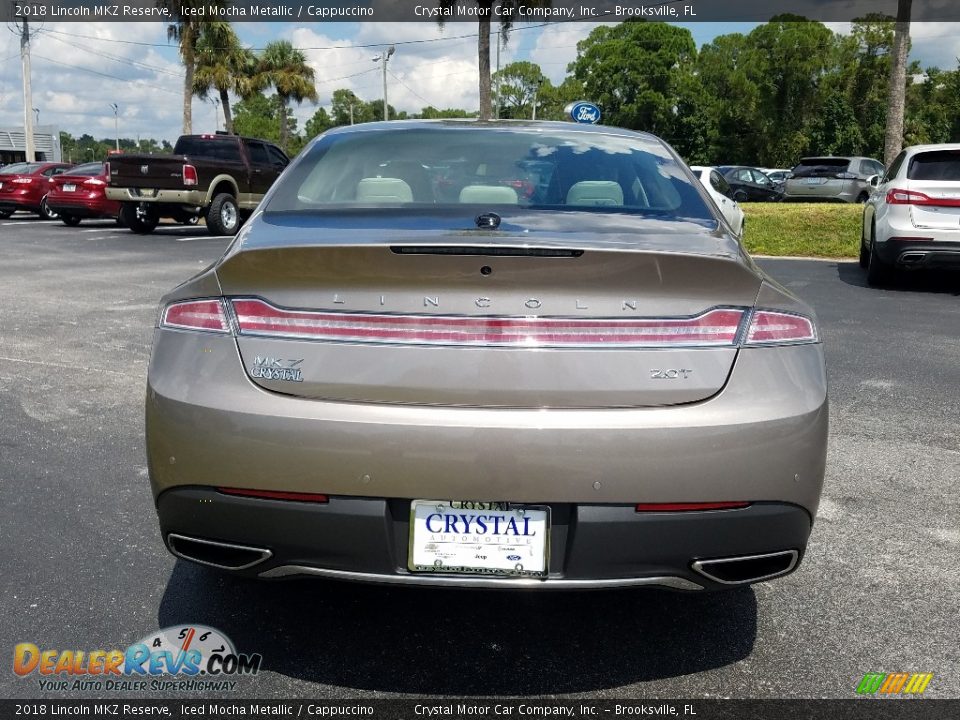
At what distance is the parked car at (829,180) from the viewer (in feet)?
74.3

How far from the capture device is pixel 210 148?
62.7 feet

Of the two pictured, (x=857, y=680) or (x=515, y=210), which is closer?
(x=857, y=680)

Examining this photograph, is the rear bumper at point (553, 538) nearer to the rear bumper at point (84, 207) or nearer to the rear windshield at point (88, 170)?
the rear bumper at point (84, 207)

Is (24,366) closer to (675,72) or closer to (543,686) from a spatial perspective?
(543,686)

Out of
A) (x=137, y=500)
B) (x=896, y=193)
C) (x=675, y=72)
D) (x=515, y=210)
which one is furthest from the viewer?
(x=675, y=72)

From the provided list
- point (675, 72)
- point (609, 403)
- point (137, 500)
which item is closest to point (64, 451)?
point (137, 500)

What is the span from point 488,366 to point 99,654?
144 centimetres

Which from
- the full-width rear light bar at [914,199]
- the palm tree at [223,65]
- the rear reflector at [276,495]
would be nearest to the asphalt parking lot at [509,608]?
the rear reflector at [276,495]

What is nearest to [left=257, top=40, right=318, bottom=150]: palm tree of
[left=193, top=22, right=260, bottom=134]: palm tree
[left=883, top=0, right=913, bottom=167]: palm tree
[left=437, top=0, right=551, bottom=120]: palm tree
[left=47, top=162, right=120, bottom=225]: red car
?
[left=193, top=22, right=260, bottom=134]: palm tree

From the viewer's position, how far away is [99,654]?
272 centimetres

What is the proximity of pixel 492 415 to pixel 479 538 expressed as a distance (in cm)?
32

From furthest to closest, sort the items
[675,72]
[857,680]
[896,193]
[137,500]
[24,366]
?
[675,72] → [896,193] → [24,366] → [137,500] → [857,680]

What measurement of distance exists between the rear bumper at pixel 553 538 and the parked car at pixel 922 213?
358 inches

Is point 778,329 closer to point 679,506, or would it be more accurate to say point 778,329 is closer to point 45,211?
point 679,506
